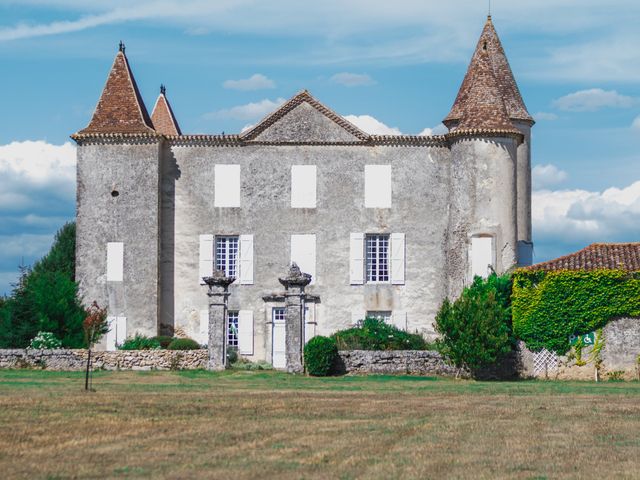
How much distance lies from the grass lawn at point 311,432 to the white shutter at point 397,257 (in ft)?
46.6

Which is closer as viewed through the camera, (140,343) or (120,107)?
(140,343)

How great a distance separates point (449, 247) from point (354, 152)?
16.0 feet

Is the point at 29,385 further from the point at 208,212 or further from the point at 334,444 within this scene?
the point at 208,212

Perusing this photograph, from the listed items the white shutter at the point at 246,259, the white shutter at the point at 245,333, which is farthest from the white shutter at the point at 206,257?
the white shutter at the point at 245,333

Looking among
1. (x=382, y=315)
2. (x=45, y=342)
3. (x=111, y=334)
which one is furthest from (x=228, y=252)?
(x=45, y=342)

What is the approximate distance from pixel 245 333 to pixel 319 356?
9083 mm

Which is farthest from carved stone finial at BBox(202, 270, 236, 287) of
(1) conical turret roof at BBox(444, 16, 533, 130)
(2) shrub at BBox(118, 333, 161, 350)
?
(1) conical turret roof at BBox(444, 16, 533, 130)

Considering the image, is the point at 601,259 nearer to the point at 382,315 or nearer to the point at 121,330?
the point at 382,315

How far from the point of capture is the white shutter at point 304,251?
43.8 meters

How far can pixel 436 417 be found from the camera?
21.6 metres

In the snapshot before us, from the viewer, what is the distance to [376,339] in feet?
122

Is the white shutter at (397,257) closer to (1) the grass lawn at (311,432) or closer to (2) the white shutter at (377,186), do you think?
(2) the white shutter at (377,186)

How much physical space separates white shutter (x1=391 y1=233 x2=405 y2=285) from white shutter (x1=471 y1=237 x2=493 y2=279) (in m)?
2.67

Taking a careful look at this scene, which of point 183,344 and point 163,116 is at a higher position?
point 163,116
